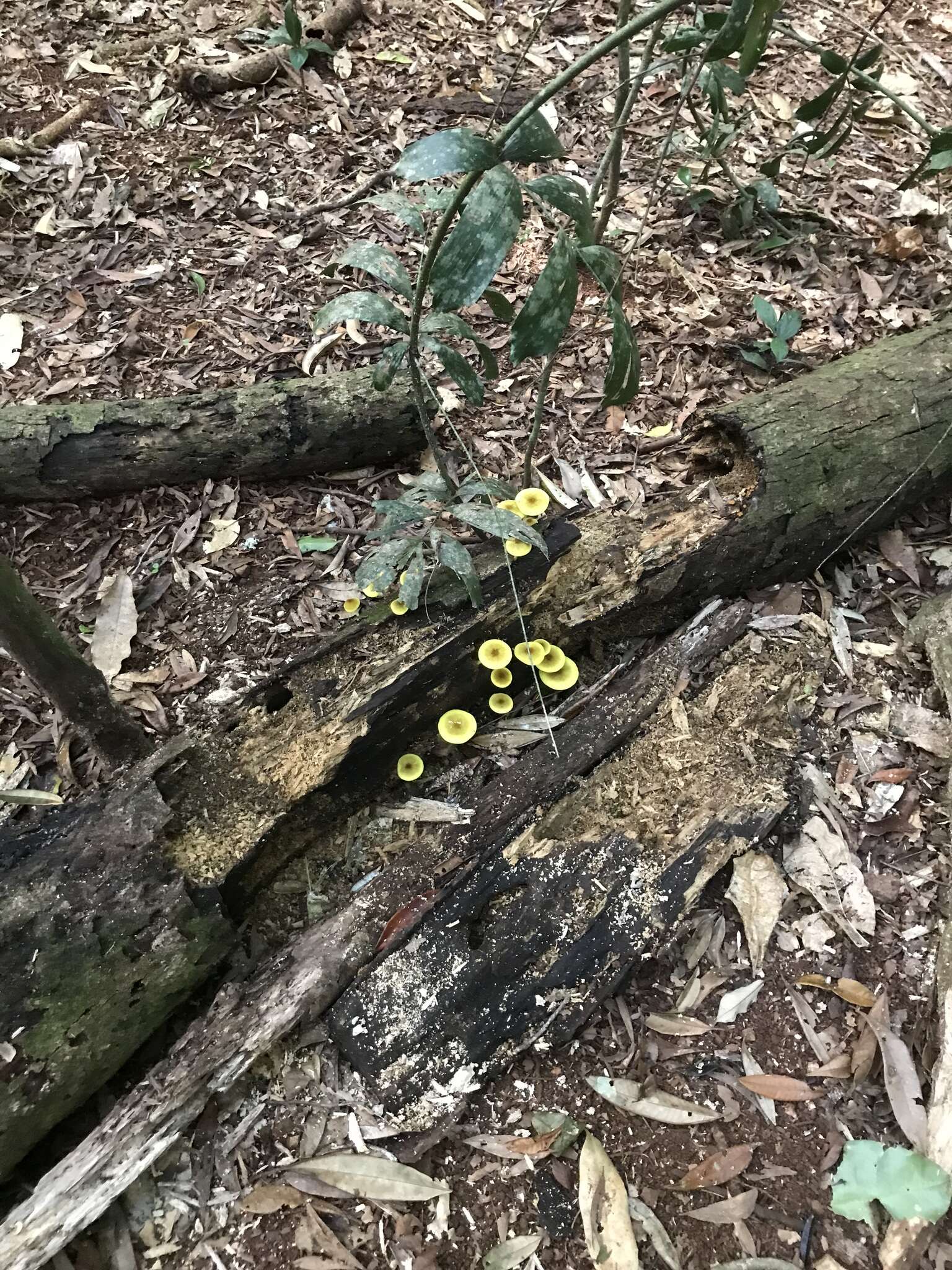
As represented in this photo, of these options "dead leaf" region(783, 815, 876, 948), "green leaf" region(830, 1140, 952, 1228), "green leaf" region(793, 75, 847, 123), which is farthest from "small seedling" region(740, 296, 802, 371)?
"green leaf" region(830, 1140, 952, 1228)

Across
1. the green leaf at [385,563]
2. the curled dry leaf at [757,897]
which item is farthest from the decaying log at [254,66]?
the curled dry leaf at [757,897]

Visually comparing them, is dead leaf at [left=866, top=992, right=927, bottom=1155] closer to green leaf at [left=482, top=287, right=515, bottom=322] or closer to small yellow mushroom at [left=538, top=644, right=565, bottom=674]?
small yellow mushroom at [left=538, top=644, right=565, bottom=674]

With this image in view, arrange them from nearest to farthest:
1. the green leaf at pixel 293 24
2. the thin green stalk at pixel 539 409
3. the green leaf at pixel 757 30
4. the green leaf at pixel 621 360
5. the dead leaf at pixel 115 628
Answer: the green leaf at pixel 757 30 → the green leaf at pixel 621 360 → the thin green stalk at pixel 539 409 → the dead leaf at pixel 115 628 → the green leaf at pixel 293 24

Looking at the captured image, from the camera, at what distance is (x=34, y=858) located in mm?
2020

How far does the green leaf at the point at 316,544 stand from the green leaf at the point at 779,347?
2174mm

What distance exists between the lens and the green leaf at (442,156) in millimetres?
1594

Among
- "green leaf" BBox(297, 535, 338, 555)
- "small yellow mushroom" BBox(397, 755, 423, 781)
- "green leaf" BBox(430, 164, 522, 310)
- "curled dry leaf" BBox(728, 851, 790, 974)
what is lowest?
"curled dry leaf" BBox(728, 851, 790, 974)

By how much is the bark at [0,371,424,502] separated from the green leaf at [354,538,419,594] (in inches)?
40.1

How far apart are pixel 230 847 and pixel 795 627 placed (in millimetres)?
2100

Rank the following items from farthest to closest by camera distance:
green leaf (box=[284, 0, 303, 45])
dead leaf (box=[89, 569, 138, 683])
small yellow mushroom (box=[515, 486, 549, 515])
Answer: green leaf (box=[284, 0, 303, 45]), dead leaf (box=[89, 569, 138, 683]), small yellow mushroom (box=[515, 486, 549, 515])

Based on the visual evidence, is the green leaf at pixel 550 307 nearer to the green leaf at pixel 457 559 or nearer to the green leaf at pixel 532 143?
the green leaf at pixel 532 143

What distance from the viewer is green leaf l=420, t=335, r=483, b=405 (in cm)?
229

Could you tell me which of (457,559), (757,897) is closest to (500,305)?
(457,559)

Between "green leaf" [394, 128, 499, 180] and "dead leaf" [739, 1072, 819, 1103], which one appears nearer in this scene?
"green leaf" [394, 128, 499, 180]
